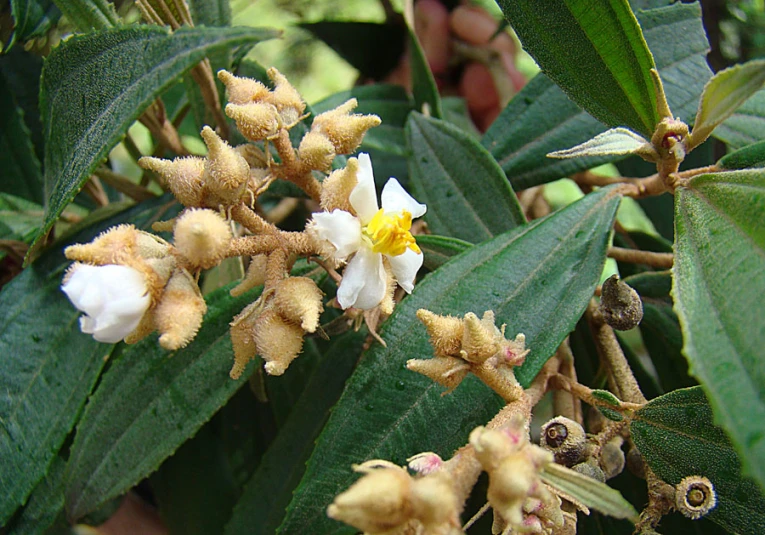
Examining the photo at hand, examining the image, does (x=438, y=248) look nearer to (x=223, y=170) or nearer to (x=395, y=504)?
(x=223, y=170)

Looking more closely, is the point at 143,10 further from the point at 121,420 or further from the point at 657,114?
the point at 657,114

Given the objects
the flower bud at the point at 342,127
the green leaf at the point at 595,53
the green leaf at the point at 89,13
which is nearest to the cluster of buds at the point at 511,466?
the flower bud at the point at 342,127

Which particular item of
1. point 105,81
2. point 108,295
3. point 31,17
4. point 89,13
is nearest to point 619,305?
point 108,295

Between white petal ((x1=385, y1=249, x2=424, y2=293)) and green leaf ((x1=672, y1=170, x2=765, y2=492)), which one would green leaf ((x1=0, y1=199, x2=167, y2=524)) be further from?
green leaf ((x1=672, y1=170, x2=765, y2=492))

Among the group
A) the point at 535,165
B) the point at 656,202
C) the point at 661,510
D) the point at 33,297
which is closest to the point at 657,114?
the point at 535,165

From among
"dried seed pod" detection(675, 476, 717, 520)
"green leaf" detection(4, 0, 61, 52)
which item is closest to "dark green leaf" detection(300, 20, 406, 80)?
"green leaf" detection(4, 0, 61, 52)
